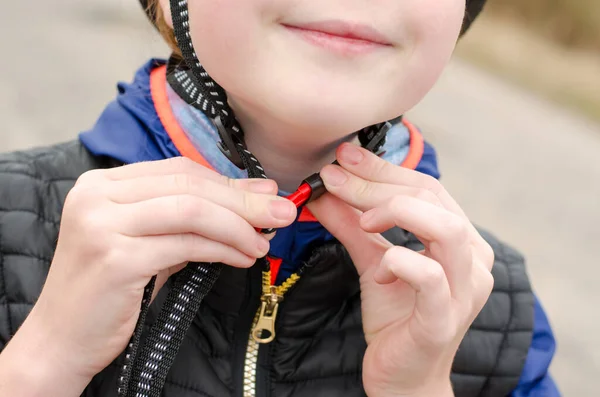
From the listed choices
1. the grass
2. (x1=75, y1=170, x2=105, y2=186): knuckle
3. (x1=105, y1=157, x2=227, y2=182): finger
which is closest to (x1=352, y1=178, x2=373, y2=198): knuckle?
(x1=105, y1=157, x2=227, y2=182): finger

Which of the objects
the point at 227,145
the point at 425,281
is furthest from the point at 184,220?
the point at 425,281

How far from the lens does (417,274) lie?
3.25 ft

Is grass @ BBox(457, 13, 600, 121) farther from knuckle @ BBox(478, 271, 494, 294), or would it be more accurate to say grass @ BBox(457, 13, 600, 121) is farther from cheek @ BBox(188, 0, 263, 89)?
cheek @ BBox(188, 0, 263, 89)

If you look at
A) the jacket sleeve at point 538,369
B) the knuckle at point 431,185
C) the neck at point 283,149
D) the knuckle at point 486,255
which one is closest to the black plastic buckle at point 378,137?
the neck at point 283,149

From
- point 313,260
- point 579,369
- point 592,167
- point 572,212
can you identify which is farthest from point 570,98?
point 313,260

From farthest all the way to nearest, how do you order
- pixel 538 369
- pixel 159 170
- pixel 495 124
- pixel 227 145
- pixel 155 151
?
1. pixel 495 124
2. pixel 538 369
3. pixel 155 151
4. pixel 227 145
5. pixel 159 170

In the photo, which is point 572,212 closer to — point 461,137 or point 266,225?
point 461,137

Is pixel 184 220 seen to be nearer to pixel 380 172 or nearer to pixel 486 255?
pixel 380 172

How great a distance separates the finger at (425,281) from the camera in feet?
3.25

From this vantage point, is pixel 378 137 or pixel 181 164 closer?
pixel 181 164

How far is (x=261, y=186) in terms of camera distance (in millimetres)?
1044

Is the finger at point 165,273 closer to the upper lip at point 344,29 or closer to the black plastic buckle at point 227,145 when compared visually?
the black plastic buckle at point 227,145

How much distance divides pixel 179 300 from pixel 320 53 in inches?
16.8

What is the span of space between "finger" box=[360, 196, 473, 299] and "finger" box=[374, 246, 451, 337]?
0.04 m
